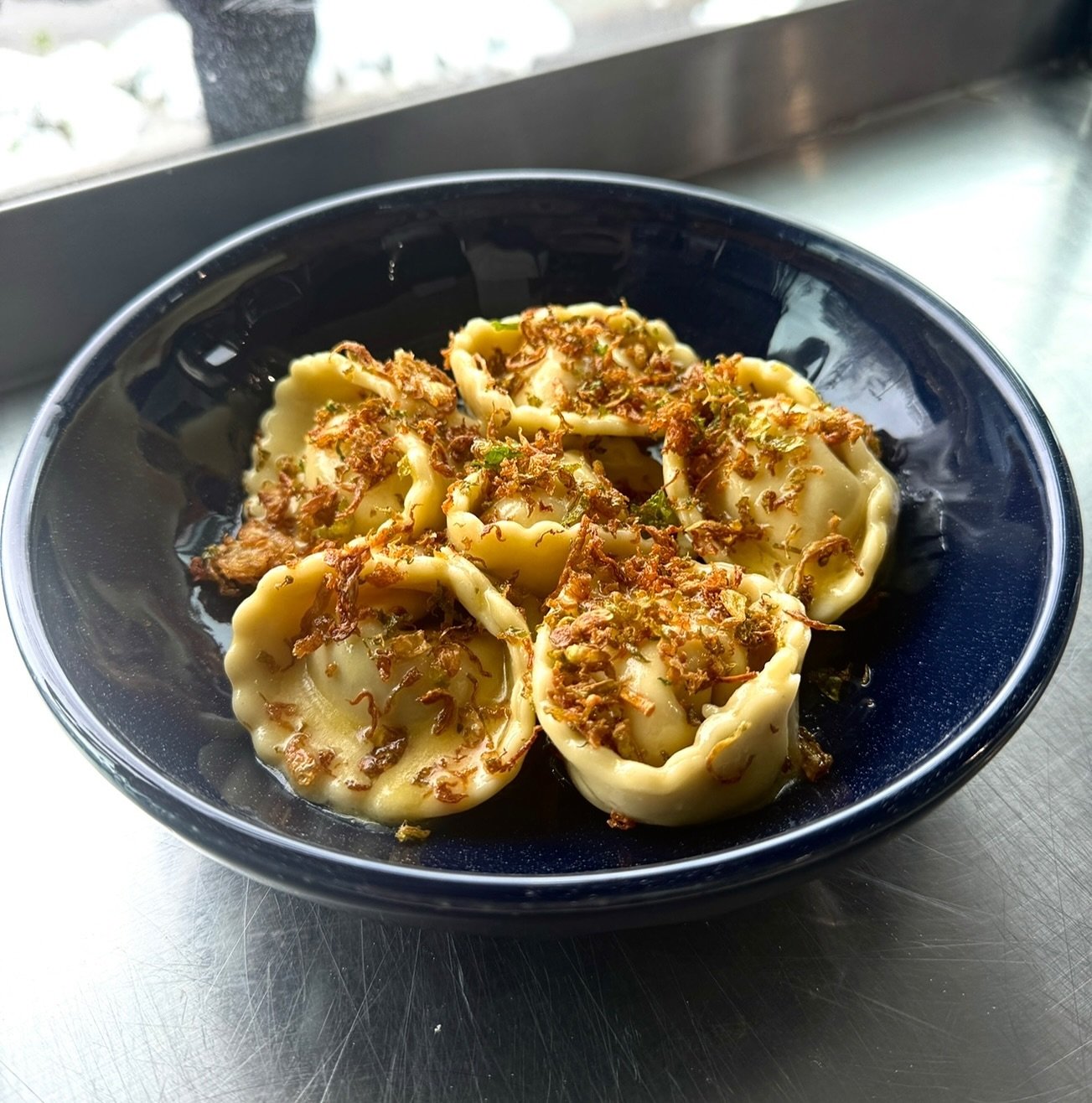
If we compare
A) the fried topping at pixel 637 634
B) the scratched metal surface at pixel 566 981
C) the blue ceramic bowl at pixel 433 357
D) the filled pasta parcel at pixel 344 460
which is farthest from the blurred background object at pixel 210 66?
the fried topping at pixel 637 634

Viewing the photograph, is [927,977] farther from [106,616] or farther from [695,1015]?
[106,616]

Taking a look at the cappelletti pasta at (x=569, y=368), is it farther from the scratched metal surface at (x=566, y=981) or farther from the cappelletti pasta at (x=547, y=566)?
the scratched metal surface at (x=566, y=981)

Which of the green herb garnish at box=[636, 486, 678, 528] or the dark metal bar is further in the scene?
the dark metal bar

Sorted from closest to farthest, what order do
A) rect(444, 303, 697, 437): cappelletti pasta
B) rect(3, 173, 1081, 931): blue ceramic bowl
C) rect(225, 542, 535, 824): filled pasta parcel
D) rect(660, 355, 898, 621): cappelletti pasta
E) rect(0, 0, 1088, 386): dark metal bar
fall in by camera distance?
rect(3, 173, 1081, 931): blue ceramic bowl
rect(225, 542, 535, 824): filled pasta parcel
rect(660, 355, 898, 621): cappelletti pasta
rect(444, 303, 697, 437): cappelletti pasta
rect(0, 0, 1088, 386): dark metal bar

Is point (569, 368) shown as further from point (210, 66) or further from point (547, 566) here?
point (210, 66)

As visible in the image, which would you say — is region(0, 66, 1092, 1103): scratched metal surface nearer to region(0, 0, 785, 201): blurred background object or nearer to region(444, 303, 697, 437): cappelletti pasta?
region(444, 303, 697, 437): cappelletti pasta

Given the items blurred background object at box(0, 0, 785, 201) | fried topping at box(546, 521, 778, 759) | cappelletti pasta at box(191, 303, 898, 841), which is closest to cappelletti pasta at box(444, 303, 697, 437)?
cappelletti pasta at box(191, 303, 898, 841)

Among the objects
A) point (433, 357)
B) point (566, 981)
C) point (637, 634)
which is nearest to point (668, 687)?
point (637, 634)

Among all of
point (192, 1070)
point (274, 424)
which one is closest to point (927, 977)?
point (192, 1070)
